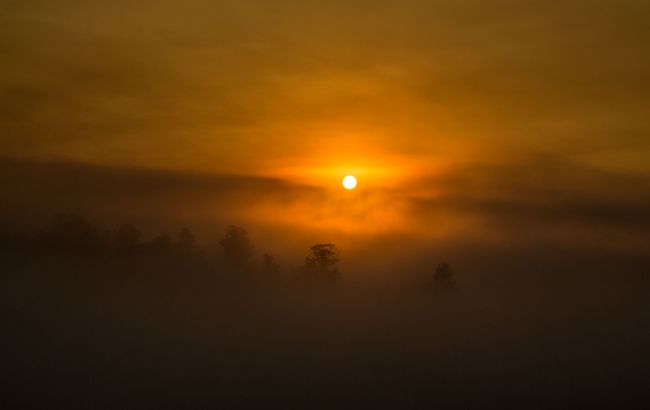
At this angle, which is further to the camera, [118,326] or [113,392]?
[118,326]

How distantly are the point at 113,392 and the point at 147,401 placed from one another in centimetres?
791

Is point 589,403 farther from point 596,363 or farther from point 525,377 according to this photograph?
point 596,363

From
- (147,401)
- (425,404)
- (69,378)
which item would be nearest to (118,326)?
(69,378)

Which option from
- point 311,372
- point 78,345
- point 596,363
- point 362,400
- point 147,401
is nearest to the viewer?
point 147,401

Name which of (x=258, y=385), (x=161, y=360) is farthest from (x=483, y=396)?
(x=161, y=360)

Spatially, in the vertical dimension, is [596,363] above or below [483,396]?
above

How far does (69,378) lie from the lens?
5817 inches

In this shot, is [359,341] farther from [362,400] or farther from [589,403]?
[589,403]

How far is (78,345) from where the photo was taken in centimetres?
17638

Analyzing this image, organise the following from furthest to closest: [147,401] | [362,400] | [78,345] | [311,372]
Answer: [78,345] → [311,372] → [362,400] → [147,401]

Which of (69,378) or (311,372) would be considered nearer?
(69,378)

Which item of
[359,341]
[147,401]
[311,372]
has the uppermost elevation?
[359,341]

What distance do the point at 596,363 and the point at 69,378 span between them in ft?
366

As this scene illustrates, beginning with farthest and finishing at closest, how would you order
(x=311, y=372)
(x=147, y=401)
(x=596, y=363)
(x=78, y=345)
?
1. (x=596, y=363)
2. (x=78, y=345)
3. (x=311, y=372)
4. (x=147, y=401)
